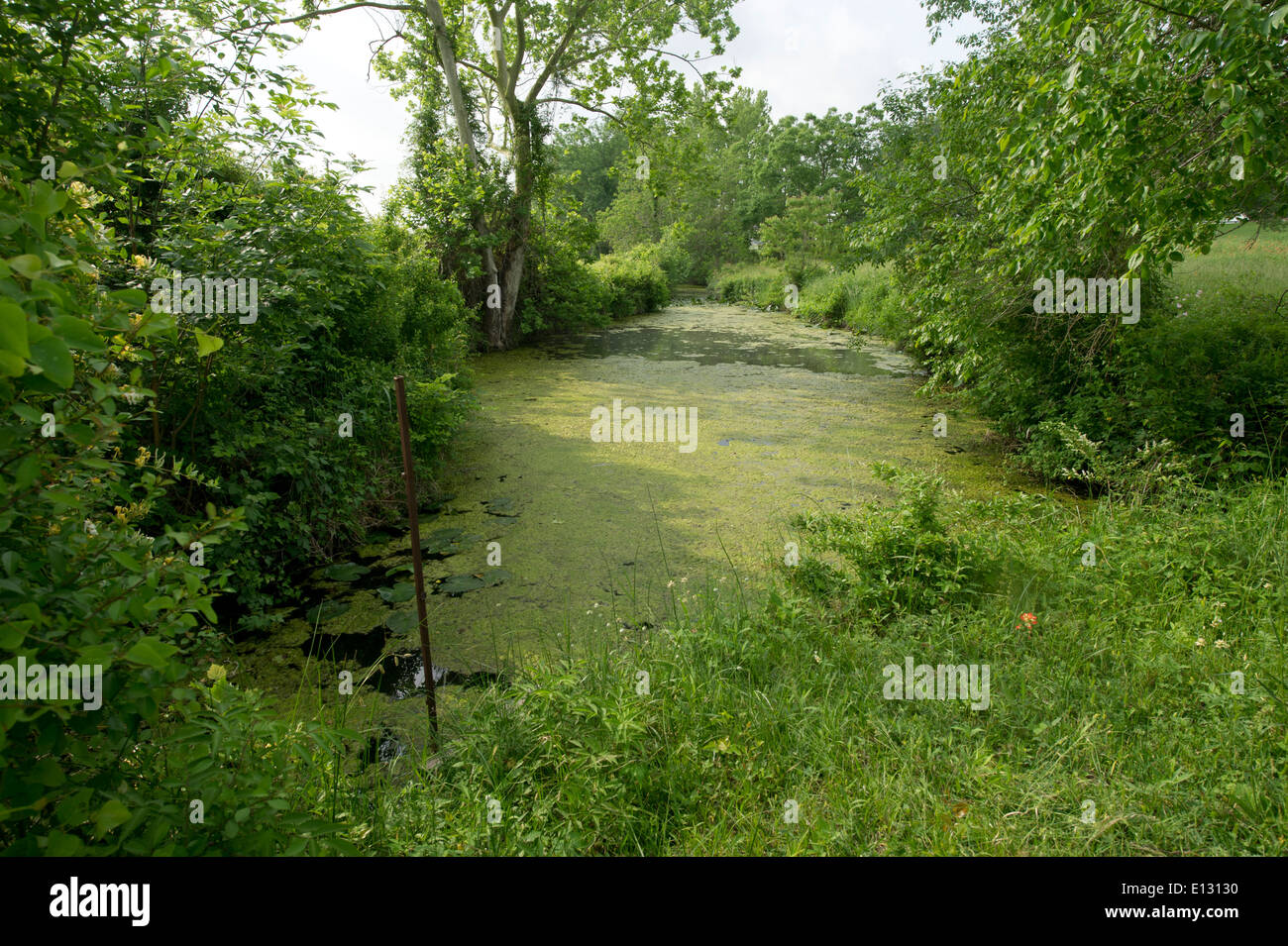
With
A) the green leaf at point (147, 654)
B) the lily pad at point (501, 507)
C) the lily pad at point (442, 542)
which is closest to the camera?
the green leaf at point (147, 654)

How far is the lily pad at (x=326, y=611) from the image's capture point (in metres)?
3.37

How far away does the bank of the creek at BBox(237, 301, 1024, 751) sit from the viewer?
3146 mm

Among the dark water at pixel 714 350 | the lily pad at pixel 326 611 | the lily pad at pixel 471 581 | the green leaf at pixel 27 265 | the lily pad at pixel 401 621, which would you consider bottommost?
the lily pad at pixel 401 621

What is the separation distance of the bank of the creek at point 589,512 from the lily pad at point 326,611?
1 centimetres

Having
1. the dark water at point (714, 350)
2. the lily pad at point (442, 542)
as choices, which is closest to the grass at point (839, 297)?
the dark water at point (714, 350)

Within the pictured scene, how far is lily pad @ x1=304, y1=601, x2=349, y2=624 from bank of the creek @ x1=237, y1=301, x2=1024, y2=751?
10 millimetres

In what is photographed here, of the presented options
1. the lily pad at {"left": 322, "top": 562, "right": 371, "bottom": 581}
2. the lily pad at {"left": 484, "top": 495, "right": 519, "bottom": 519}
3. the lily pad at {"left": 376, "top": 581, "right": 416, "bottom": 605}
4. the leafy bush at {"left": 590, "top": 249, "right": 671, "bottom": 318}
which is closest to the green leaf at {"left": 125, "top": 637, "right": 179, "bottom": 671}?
the lily pad at {"left": 376, "top": 581, "right": 416, "bottom": 605}

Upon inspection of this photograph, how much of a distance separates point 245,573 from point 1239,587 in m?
4.51

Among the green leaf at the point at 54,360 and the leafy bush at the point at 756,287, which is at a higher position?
the leafy bush at the point at 756,287

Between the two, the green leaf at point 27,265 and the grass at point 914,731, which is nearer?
the green leaf at point 27,265

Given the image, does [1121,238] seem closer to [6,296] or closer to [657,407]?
[657,407]

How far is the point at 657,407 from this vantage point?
24.8ft

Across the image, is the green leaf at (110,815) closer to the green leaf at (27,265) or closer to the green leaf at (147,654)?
the green leaf at (147,654)

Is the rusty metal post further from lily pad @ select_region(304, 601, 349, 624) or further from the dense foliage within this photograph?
lily pad @ select_region(304, 601, 349, 624)
